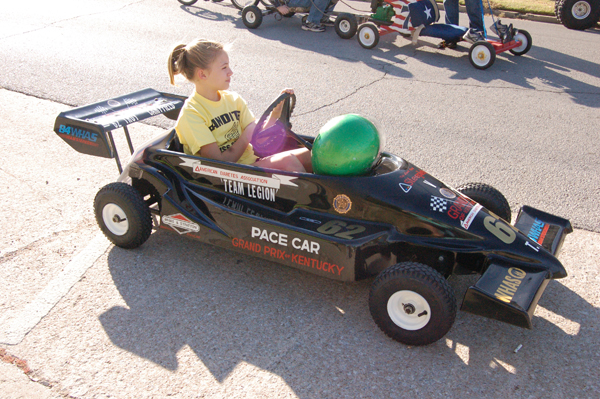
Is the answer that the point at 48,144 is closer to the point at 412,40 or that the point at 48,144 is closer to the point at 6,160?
the point at 6,160

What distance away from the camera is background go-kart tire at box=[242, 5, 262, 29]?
9.12 m

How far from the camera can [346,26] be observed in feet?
28.3

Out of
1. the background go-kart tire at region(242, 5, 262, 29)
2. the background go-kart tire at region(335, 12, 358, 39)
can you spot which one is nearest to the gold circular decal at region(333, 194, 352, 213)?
the background go-kart tire at region(335, 12, 358, 39)

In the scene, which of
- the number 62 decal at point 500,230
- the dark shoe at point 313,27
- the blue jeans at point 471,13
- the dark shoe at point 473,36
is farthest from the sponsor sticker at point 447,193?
the dark shoe at point 313,27

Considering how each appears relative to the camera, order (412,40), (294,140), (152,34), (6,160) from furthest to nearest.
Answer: (152,34)
(412,40)
(6,160)
(294,140)

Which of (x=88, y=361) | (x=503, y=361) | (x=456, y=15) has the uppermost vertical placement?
(x=456, y=15)

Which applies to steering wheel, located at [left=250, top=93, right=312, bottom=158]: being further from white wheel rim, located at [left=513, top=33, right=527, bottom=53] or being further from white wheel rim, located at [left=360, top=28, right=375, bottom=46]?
white wheel rim, located at [left=513, top=33, right=527, bottom=53]

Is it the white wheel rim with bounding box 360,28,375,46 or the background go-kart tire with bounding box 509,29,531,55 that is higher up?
the background go-kart tire with bounding box 509,29,531,55

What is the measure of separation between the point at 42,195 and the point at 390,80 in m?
4.59

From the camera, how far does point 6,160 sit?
4.88 metres

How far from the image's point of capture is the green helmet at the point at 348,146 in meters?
3.02

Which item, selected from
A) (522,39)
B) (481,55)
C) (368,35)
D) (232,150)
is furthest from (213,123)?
(522,39)

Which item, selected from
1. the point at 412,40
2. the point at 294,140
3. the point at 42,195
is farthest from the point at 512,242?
the point at 412,40

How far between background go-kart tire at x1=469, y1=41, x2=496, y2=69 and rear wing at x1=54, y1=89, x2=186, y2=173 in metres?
4.82
